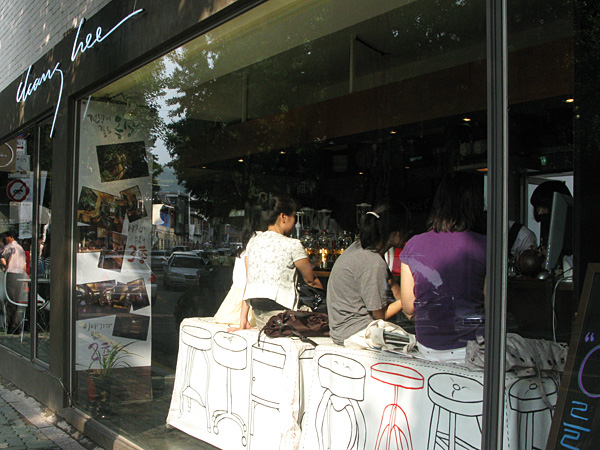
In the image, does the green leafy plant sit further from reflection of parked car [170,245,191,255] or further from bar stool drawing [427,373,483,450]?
bar stool drawing [427,373,483,450]

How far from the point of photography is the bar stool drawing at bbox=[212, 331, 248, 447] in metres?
4.21

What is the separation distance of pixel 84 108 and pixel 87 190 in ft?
2.70

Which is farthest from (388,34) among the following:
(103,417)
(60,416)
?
(60,416)

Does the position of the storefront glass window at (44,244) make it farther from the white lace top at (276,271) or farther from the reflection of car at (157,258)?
the white lace top at (276,271)

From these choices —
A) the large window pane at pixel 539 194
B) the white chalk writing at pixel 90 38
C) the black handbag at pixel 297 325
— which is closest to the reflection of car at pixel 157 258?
the black handbag at pixel 297 325

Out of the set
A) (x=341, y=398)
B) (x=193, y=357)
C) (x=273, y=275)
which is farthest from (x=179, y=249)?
(x=341, y=398)

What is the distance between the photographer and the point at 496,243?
2326mm

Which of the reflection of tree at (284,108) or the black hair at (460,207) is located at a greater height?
the reflection of tree at (284,108)

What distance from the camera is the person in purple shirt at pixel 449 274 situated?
288 cm

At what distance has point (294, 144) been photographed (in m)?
7.84

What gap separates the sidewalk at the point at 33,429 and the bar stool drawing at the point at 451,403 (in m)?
3.34

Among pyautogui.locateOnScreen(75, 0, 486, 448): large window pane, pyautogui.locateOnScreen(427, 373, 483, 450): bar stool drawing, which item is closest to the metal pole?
pyautogui.locateOnScreen(427, 373, 483, 450): bar stool drawing

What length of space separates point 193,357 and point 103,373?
4.83ft

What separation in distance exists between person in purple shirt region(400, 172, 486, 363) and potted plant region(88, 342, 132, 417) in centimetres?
340
